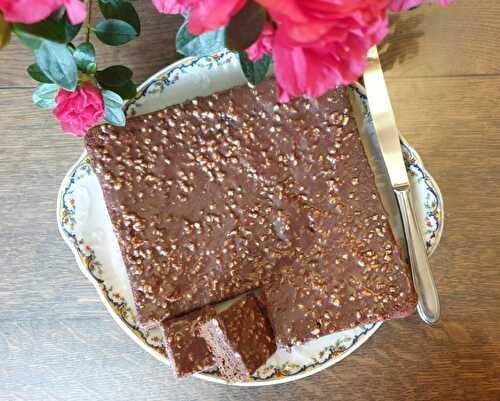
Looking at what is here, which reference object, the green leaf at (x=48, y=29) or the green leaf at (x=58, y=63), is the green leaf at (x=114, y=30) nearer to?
the green leaf at (x=58, y=63)

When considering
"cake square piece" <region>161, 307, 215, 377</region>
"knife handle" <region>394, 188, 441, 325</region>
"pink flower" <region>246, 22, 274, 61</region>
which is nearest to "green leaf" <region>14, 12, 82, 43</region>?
"pink flower" <region>246, 22, 274, 61</region>

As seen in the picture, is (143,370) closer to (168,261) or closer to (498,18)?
(168,261)

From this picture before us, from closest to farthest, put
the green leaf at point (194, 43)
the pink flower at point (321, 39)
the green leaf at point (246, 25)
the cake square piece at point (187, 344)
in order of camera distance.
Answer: the pink flower at point (321, 39) < the green leaf at point (246, 25) < the green leaf at point (194, 43) < the cake square piece at point (187, 344)

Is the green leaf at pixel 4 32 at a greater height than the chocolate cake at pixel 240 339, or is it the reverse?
the green leaf at pixel 4 32

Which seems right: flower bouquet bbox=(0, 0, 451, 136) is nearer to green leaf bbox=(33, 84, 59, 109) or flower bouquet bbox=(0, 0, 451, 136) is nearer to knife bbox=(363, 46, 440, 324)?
green leaf bbox=(33, 84, 59, 109)

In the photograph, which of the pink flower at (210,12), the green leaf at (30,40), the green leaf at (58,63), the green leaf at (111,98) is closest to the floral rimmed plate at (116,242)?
the green leaf at (111,98)

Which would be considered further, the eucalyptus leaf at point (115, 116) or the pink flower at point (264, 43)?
the eucalyptus leaf at point (115, 116)
